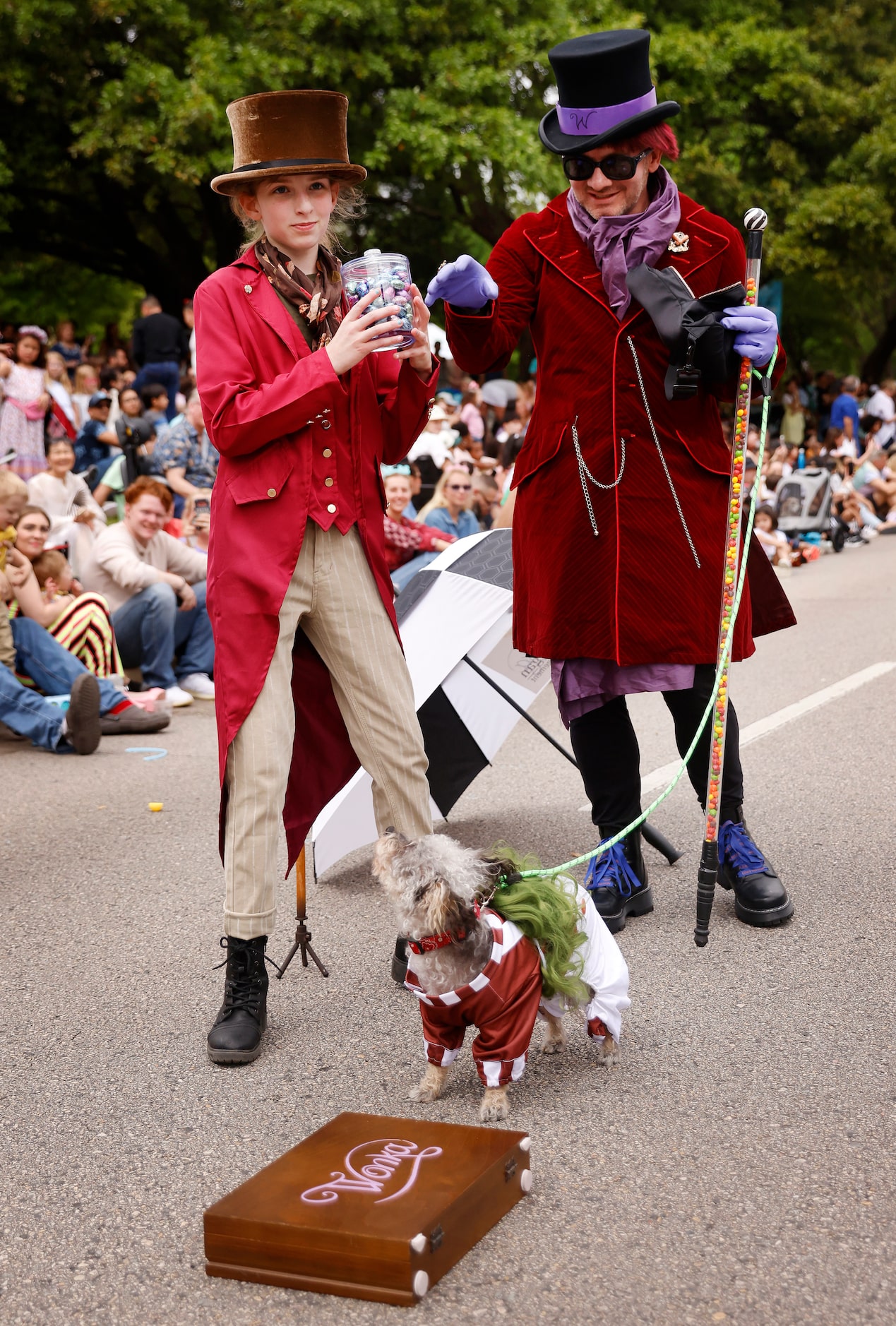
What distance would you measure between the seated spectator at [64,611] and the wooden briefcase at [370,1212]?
5.82 m

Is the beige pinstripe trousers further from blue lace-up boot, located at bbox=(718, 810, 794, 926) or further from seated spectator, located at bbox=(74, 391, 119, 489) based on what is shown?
seated spectator, located at bbox=(74, 391, 119, 489)

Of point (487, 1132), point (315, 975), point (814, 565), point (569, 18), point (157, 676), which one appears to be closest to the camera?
point (487, 1132)

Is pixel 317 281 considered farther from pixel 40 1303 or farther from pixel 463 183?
pixel 463 183

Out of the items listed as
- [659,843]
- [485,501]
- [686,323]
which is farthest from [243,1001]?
[485,501]

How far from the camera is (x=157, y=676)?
29.6 ft

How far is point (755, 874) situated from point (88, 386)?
1177cm

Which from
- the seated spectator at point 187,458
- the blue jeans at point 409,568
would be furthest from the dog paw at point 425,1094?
the seated spectator at point 187,458

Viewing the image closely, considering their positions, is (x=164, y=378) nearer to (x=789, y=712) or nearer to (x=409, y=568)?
(x=409, y=568)

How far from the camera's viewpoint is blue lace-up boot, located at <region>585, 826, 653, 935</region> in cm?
420

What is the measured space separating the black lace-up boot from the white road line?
2373mm

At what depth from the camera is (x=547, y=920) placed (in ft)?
9.94

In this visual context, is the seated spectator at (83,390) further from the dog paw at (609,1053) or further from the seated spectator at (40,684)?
the dog paw at (609,1053)

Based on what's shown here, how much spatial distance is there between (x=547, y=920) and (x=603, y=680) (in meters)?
1.22

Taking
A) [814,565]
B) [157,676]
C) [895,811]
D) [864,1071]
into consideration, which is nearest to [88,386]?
[157,676]
